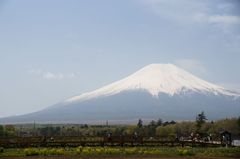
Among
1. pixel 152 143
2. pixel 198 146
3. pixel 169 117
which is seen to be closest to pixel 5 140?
pixel 152 143

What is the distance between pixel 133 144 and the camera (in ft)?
97.7

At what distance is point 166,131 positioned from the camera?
163 ft

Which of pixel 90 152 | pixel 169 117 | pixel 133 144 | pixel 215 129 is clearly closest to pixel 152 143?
pixel 133 144

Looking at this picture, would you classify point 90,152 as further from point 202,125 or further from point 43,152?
point 202,125

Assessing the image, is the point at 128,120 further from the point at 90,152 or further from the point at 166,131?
the point at 90,152

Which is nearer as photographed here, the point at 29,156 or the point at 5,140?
the point at 29,156

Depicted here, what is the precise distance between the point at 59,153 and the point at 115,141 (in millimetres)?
6895

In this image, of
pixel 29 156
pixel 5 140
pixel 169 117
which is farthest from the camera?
pixel 169 117

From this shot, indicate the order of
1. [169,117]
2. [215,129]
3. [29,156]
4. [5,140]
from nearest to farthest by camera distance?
[29,156], [5,140], [215,129], [169,117]

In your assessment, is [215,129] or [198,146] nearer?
[198,146]

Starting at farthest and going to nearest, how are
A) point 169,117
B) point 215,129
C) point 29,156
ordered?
point 169,117, point 215,129, point 29,156

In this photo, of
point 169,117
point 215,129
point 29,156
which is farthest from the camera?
point 169,117

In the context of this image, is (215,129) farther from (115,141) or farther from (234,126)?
(115,141)

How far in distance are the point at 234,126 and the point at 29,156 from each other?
93.0 feet
